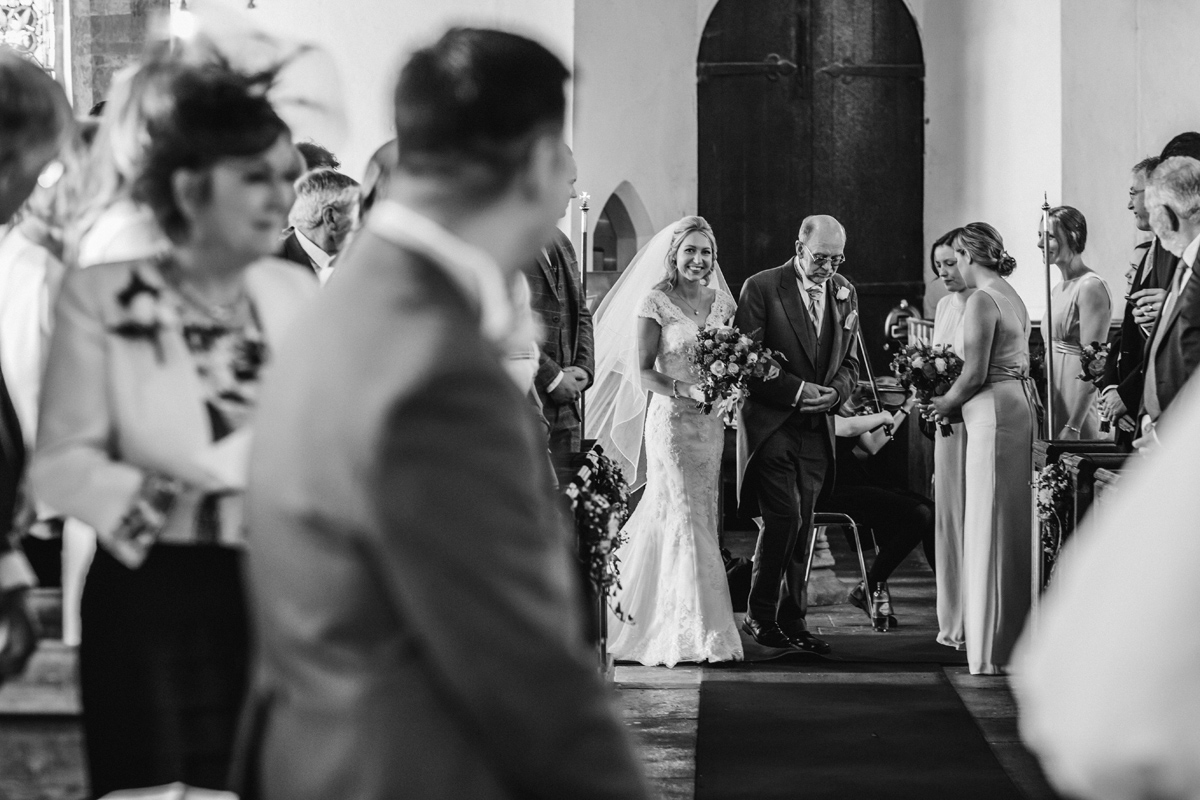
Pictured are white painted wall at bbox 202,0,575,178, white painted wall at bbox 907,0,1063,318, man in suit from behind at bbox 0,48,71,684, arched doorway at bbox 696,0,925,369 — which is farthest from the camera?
arched doorway at bbox 696,0,925,369

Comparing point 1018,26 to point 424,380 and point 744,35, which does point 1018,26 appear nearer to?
point 744,35

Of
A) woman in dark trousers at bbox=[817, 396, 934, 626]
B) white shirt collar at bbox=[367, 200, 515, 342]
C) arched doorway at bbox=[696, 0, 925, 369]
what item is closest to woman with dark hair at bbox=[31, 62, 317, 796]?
white shirt collar at bbox=[367, 200, 515, 342]

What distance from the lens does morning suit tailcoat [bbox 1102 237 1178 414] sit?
6391 millimetres

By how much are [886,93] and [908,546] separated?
24.6ft

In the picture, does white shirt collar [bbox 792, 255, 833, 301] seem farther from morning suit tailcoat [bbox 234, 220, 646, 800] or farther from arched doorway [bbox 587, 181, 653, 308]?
arched doorway [bbox 587, 181, 653, 308]

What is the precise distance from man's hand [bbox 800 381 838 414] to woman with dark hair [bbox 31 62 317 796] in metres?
4.75

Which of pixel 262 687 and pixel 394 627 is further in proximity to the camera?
pixel 262 687

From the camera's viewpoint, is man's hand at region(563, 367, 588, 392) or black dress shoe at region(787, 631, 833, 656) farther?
black dress shoe at region(787, 631, 833, 656)

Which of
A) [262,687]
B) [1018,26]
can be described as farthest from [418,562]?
[1018,26]

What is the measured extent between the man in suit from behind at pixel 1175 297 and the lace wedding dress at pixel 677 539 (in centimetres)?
225

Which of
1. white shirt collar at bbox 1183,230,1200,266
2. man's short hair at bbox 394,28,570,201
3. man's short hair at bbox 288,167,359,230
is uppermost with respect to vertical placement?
man's short hair at bbox 288,167,359,230

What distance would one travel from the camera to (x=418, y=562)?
52.8 inches

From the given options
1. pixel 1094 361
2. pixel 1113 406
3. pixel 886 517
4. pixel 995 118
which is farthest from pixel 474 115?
pixel 995 118

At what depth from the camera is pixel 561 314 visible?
6219mm
